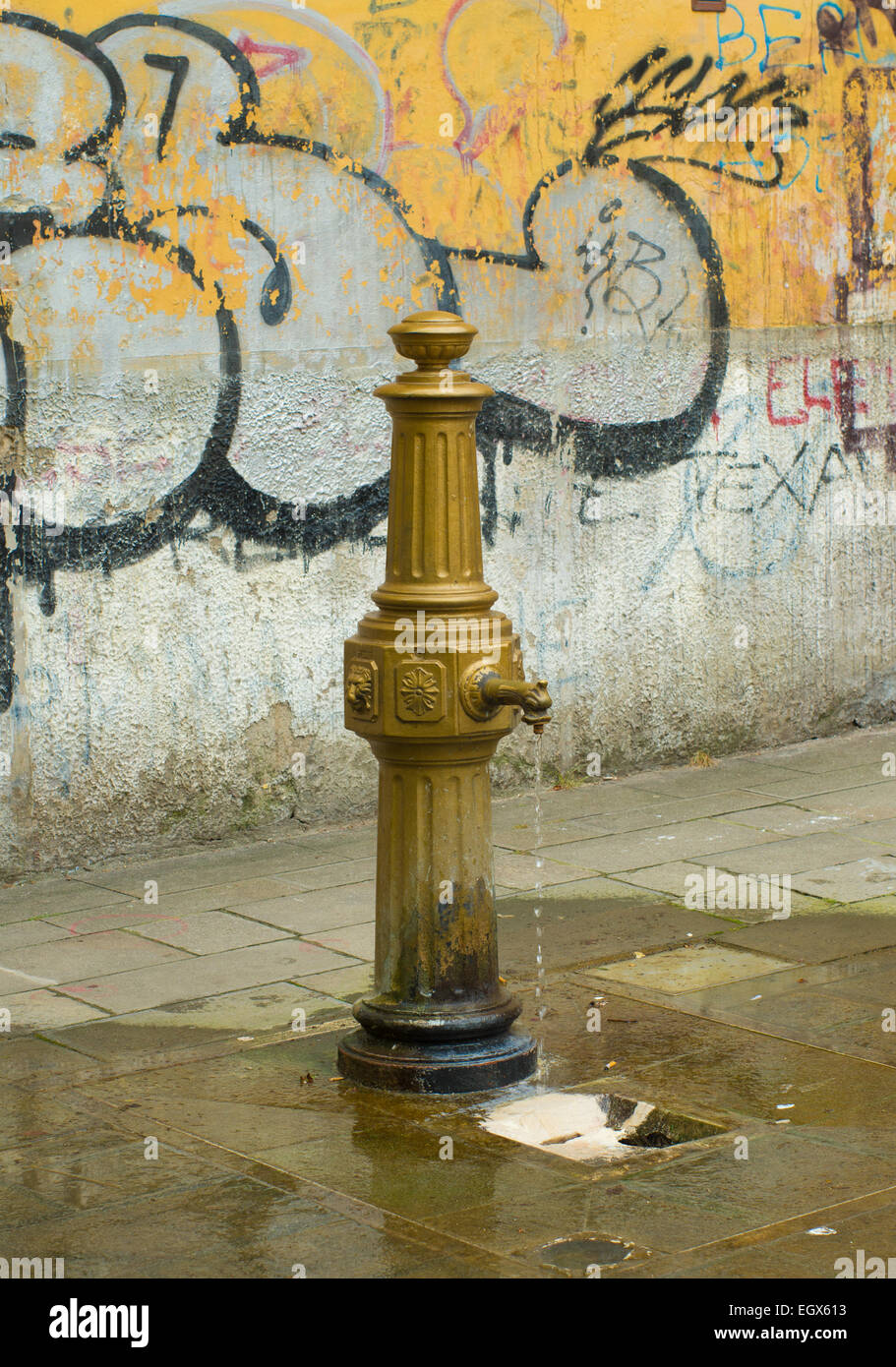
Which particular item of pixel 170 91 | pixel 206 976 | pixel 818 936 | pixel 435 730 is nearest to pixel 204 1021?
pixel 206 976

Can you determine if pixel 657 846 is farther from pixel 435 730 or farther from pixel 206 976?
pixel 435 730

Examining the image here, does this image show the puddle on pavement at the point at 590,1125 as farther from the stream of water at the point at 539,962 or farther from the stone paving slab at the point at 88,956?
the stone paving slab at the point at 88,956

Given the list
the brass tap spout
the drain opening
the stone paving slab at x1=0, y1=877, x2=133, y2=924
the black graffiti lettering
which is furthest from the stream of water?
the black graffiti lettering

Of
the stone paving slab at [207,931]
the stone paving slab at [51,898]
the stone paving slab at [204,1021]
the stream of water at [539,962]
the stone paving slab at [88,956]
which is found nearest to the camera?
the stream of water at [539,962]

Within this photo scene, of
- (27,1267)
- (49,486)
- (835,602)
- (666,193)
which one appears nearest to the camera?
(27,1267)

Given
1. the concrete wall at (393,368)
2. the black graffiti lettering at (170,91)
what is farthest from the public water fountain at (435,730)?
the black graffiti lettering at (170,91)

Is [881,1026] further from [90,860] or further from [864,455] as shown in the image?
[864,455]

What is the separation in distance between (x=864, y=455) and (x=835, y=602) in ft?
2.28

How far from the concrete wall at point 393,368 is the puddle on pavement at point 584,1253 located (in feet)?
11.0

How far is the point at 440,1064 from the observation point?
14.7ft

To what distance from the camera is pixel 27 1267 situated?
355 cm

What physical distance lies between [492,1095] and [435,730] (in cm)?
88

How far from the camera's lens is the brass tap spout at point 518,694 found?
14.2 ft

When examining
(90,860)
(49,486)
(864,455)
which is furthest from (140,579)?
(864,455)
